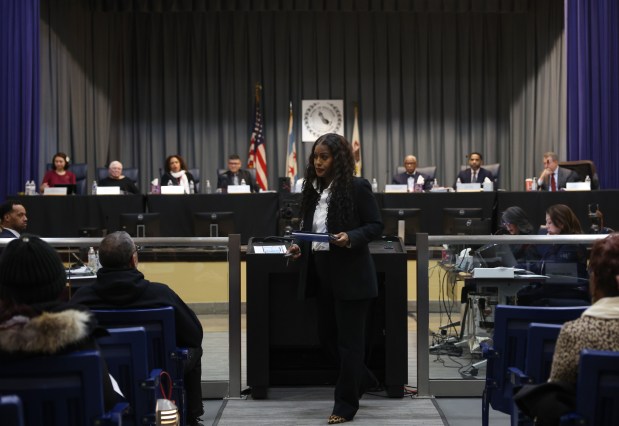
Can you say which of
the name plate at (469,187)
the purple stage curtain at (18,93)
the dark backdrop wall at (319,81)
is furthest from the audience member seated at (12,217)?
the dark backdrop wall at (319,81)

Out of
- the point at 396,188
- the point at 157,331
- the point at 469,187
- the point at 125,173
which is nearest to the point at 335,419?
the point at 157,331

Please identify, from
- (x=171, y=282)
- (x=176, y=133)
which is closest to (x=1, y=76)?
(x=176, y=133)

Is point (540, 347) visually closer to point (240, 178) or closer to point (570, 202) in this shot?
point (570, 202)

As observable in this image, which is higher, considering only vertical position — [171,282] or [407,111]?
[407,111]

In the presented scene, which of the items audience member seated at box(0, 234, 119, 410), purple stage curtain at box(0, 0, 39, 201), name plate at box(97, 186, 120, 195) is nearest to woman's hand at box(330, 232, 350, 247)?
audience member seated at box(0, 234, 119, 410)

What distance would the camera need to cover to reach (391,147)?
15312 mm

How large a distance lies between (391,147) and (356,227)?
11.3 meters

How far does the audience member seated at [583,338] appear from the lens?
2.28 m

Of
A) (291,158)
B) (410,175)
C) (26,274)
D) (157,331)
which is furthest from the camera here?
(291,158)

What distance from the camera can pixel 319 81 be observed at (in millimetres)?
15188

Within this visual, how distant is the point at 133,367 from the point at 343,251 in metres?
1.52

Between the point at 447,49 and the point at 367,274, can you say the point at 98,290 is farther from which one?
the point at 447,49

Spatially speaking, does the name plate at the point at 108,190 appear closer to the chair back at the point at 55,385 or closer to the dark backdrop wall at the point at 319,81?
the dark backdrop wall at the point at 319,81

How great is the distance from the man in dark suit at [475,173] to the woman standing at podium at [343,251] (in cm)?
732
